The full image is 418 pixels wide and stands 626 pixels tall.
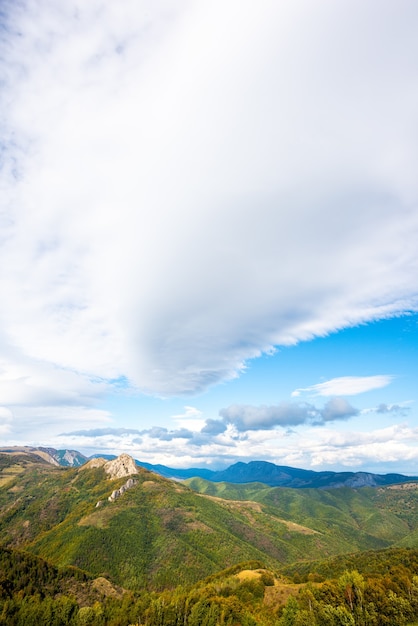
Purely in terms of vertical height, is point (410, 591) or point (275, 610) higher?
point (410, 591)

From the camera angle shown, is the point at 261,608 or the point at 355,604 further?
the point at 261,608

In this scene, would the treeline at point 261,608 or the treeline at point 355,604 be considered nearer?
the treeline at point 355,604

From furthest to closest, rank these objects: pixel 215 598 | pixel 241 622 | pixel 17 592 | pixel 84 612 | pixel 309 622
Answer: pixel 17 592 < pixel 215 598 < pixel 84 612 < pixel 241 622 < pixel 309 622

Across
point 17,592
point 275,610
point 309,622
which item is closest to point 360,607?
point 309,622

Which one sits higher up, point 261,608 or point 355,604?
point 355,604

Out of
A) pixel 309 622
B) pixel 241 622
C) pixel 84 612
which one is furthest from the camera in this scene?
pixel 84 612

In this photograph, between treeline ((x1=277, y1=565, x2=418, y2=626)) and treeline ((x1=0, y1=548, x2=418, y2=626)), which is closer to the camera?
treeline ((x1=277, y1=565, x2=418, y2=626))

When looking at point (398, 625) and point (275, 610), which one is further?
point (275, 610)

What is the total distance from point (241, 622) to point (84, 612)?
7397cm

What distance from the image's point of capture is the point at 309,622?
132875mm

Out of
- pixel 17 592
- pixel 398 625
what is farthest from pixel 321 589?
pixel 17 592

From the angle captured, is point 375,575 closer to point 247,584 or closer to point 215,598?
point 247,584

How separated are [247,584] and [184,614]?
157 feet

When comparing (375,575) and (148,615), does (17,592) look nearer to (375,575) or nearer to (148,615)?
(148,615)
